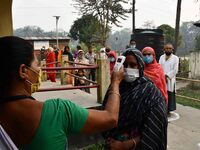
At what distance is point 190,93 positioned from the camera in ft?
33.1

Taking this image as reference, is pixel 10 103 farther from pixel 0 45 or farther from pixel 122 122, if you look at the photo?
pixel 122 122

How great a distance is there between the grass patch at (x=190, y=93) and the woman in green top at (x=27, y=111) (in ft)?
23.5

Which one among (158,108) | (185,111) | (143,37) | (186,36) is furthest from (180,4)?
(186,36)

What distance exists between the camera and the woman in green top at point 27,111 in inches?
45.4

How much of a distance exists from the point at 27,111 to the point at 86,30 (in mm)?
31879

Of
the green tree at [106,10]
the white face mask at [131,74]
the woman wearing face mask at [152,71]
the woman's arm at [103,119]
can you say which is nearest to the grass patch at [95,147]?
the woman wearing face mask at [152,71]

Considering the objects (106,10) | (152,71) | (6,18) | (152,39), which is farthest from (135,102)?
(106,10)

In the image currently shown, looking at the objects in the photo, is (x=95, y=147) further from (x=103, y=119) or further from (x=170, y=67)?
(x=103, y=119)

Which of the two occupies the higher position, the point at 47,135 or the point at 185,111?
the point at 47,135

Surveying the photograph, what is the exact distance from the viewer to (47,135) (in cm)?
116

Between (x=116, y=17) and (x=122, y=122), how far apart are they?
25.3 meters

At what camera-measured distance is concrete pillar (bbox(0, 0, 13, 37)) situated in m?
3.65

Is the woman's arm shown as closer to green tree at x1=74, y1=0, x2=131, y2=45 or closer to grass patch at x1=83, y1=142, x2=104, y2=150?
grass patch at x1=83, y1=142, x2=104, y2=150

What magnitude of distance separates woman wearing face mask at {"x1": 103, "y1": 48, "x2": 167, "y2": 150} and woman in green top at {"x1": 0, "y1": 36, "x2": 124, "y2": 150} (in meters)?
0.91
